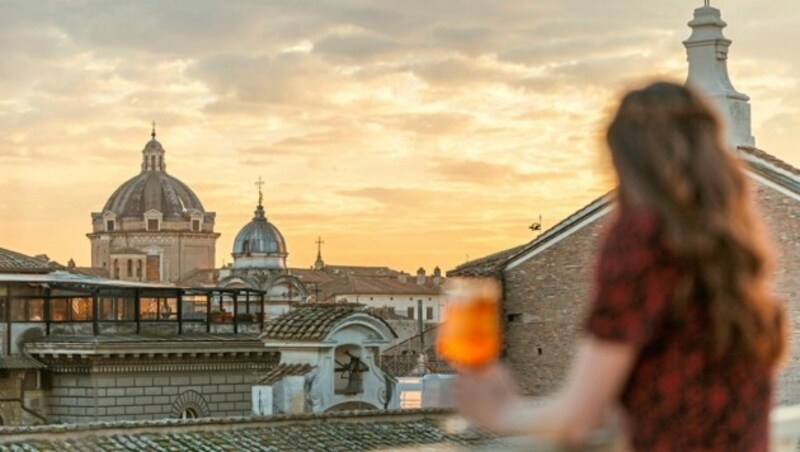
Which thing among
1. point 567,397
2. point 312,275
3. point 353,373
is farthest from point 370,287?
point 567,397

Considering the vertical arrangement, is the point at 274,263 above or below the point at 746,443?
above

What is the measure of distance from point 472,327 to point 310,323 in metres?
27.5

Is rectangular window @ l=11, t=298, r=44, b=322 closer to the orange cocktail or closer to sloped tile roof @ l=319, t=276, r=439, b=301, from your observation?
the orange cocktail

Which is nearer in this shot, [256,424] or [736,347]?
[736,347]

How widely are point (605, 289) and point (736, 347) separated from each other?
25 cm

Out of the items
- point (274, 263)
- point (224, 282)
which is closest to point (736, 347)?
point (224, 282)

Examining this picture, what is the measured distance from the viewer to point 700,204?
2.95m

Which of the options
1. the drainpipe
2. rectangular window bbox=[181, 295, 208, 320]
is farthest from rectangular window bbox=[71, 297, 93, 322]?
rectangular window bbox=[181, 295, 208, 320]

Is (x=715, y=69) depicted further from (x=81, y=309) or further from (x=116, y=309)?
(x=116, y=309)

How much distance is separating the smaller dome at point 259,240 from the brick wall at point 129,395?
65668 mm

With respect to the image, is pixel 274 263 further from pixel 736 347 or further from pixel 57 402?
pixel 736 347

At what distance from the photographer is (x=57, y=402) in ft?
110

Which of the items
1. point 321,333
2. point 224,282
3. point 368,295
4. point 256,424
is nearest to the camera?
point 256,424

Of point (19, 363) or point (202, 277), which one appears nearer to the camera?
point (19, 363)
